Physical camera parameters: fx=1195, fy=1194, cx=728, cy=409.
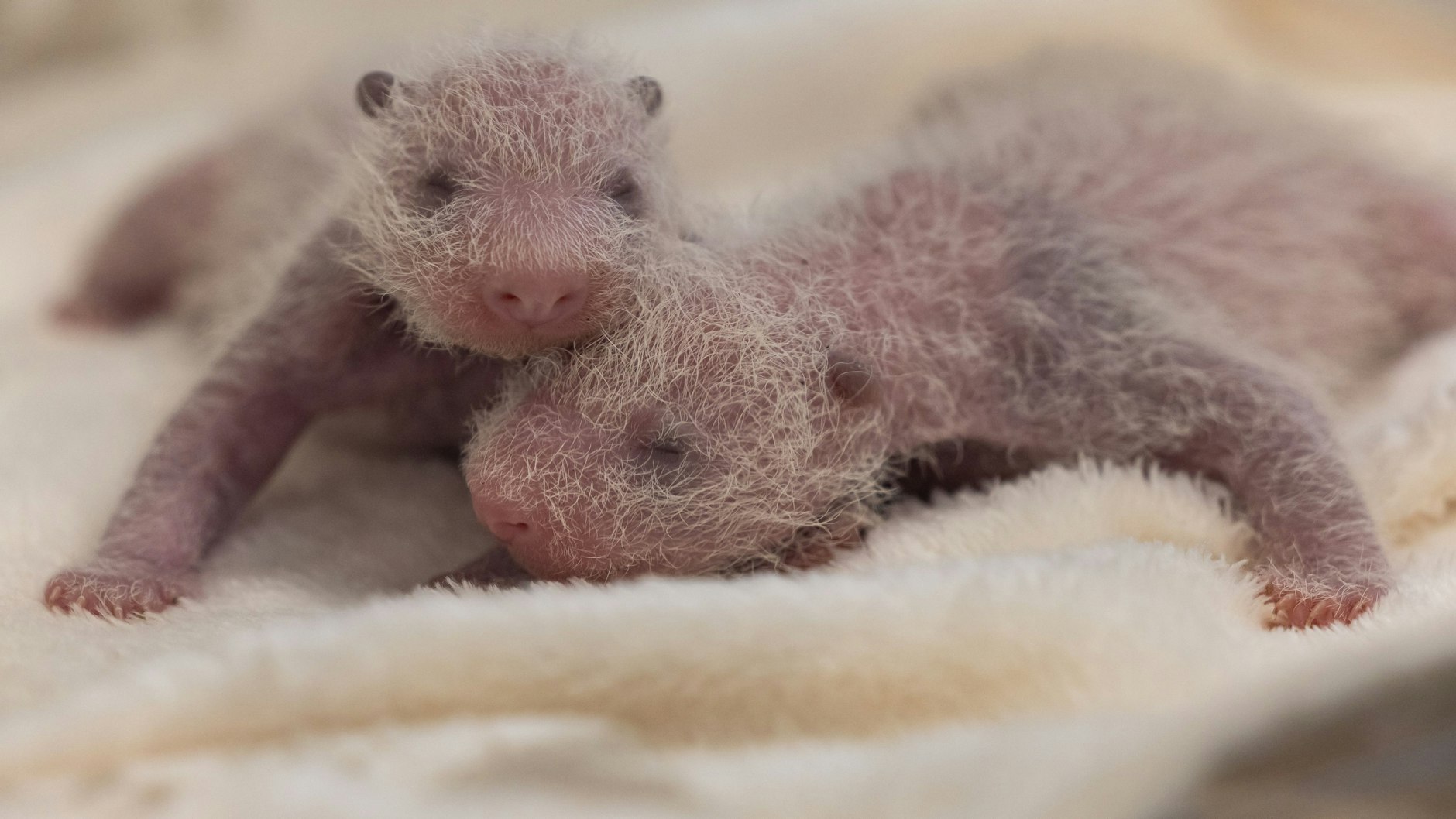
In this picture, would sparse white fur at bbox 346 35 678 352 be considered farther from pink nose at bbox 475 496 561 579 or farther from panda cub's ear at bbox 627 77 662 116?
pink nose at bbox 475 496 561 579

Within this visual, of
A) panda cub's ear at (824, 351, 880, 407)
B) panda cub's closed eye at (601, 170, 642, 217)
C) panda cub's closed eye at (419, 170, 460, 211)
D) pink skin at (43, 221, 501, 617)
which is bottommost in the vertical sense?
pink skin at (43, 221, 501, 617)

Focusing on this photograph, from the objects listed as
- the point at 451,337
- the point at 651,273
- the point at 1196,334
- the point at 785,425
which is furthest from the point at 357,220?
the point at 1196,334

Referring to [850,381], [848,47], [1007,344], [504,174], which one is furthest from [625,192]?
[848,47]

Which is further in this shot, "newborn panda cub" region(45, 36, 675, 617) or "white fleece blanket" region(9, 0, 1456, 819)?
"newborn panda cub" region(45, 36, 675, 617)

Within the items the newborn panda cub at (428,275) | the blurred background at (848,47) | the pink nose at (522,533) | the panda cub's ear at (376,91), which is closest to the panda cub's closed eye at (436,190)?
the newborn panda cub at (428,275)

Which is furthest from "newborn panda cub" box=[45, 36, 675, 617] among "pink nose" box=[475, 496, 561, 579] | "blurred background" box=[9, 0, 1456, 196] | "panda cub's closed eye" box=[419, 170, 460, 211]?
"blurred background" box=[9, 0, 1456, 196]

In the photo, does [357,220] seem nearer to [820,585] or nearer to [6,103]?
[820,585]

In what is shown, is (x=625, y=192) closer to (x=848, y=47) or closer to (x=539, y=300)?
(x=539, y=300)

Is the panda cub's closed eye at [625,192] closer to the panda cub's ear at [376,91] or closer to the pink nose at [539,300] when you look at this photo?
the pink nose at [539,300]
